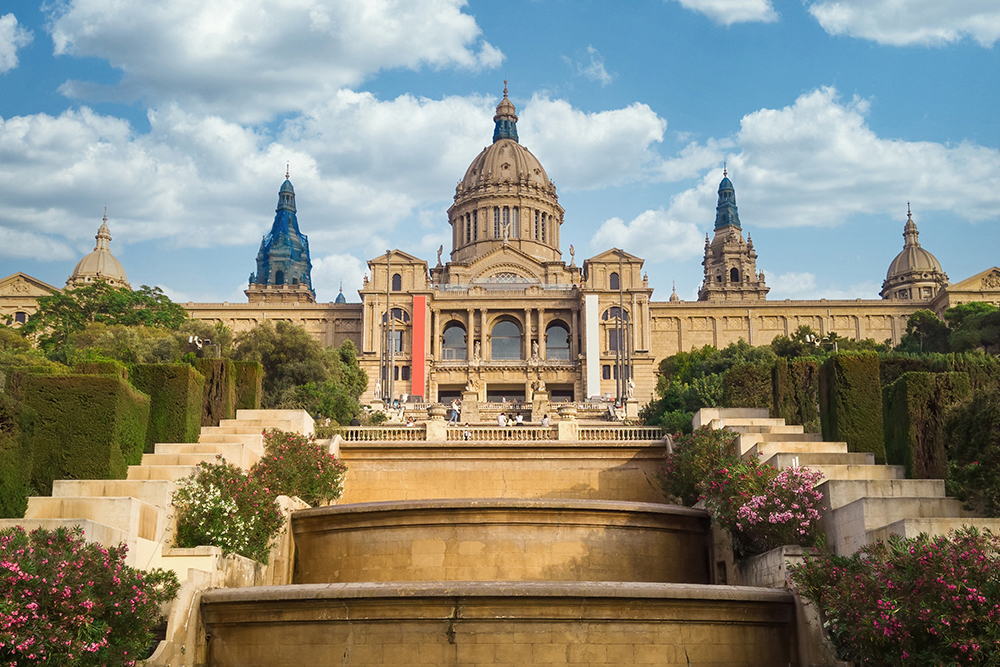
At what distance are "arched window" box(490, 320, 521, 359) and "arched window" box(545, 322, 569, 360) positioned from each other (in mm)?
2244

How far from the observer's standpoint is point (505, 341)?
77.5 metres

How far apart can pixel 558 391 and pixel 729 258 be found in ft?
109

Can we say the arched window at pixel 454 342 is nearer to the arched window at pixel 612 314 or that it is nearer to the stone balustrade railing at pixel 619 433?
the arched window at pixel 612 314

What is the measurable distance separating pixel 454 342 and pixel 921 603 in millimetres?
66334

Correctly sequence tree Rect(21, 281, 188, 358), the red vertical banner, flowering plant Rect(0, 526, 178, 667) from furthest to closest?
1. the red vertical banner
2. tree Rect(21, 281, 188, 358)
3. flowering plant Rect(0, 526, 178, 667)

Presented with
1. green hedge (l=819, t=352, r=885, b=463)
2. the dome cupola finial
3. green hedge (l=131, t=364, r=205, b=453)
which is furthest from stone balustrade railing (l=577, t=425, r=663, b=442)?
the dome cupola finial

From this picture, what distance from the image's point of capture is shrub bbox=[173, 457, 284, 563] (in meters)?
16.3

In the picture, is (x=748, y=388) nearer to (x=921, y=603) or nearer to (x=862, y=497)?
(x=862, y=497)

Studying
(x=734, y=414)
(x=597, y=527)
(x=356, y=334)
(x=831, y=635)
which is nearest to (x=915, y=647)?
(x=831, y=635)

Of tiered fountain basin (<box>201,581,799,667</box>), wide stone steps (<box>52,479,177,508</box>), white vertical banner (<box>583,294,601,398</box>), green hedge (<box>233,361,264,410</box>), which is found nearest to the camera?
tiered fountain basin (<box>201,581,799,667</box>)

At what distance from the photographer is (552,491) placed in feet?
73.4

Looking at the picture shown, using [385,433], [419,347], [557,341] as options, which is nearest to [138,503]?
[385,433]

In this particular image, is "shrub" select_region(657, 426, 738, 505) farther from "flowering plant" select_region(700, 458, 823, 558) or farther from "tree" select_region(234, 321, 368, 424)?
"tree" select_region(234, 321, 368, 424)

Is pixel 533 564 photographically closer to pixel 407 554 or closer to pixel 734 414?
pixel 407 554
